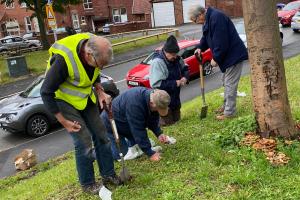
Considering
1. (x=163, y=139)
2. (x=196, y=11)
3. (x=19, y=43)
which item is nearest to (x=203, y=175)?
(x=163, y=139)

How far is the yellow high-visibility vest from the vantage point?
4.34 m

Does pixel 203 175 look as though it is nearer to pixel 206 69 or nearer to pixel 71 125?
pixel 71 125

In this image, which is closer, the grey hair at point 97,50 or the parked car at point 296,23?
the grey hair at point 97,50

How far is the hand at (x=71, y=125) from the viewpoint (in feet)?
14.5

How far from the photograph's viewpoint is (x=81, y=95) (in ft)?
15.0

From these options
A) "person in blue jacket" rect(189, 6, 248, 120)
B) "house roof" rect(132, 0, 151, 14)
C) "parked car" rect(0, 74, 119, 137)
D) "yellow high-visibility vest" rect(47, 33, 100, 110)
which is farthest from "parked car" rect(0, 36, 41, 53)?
"yellow high-visibility vest" rect(47, 33, 100, 110)

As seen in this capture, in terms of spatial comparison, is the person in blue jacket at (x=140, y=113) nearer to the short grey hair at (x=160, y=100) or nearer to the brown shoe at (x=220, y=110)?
the short grey hair at (x=160, y=100)

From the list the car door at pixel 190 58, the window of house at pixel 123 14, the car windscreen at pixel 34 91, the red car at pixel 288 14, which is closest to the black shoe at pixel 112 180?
the car windscreen at pixel 34 91

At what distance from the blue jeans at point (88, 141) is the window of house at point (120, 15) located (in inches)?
2052

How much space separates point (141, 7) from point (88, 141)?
5043 cm

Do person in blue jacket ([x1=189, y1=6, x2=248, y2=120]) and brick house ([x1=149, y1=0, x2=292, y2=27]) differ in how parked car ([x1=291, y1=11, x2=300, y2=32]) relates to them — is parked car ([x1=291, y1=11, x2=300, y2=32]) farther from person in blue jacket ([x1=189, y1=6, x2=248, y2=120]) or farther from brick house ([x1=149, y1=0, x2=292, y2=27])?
brick house ([x1=149, y1=0, x2=292, y2=27])

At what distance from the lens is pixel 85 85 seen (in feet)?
14.9

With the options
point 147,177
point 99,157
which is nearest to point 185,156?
point 147,177

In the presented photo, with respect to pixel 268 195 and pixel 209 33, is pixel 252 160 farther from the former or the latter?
pixel 209 33
